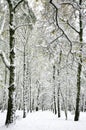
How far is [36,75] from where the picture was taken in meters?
40.3

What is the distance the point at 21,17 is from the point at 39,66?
22.2 m

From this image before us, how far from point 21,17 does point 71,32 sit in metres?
4.59

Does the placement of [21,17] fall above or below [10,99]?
above

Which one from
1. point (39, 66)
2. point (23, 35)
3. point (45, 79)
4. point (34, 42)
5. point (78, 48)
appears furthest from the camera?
point (45, 79)

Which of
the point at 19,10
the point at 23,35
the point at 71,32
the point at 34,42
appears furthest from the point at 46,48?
the point at 34,42

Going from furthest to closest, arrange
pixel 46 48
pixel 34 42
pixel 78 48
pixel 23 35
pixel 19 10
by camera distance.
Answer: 1. pixel 34 42
2. pixel 23 35
3. pixel 19 10
4. pixel 46 48
5. pixel 78 48

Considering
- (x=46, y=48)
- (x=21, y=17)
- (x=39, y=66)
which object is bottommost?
(x=39, y=66)

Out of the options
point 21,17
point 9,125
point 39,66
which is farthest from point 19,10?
point 39,66

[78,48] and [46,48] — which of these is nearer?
[78,48]

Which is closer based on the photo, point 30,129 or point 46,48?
point 46,48

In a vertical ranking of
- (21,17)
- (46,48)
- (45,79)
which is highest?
(21,17)

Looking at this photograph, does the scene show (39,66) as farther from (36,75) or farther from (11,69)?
(11,69)

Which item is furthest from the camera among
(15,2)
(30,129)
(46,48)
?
(15,2)

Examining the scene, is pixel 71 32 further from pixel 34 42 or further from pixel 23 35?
pixel 34 42
